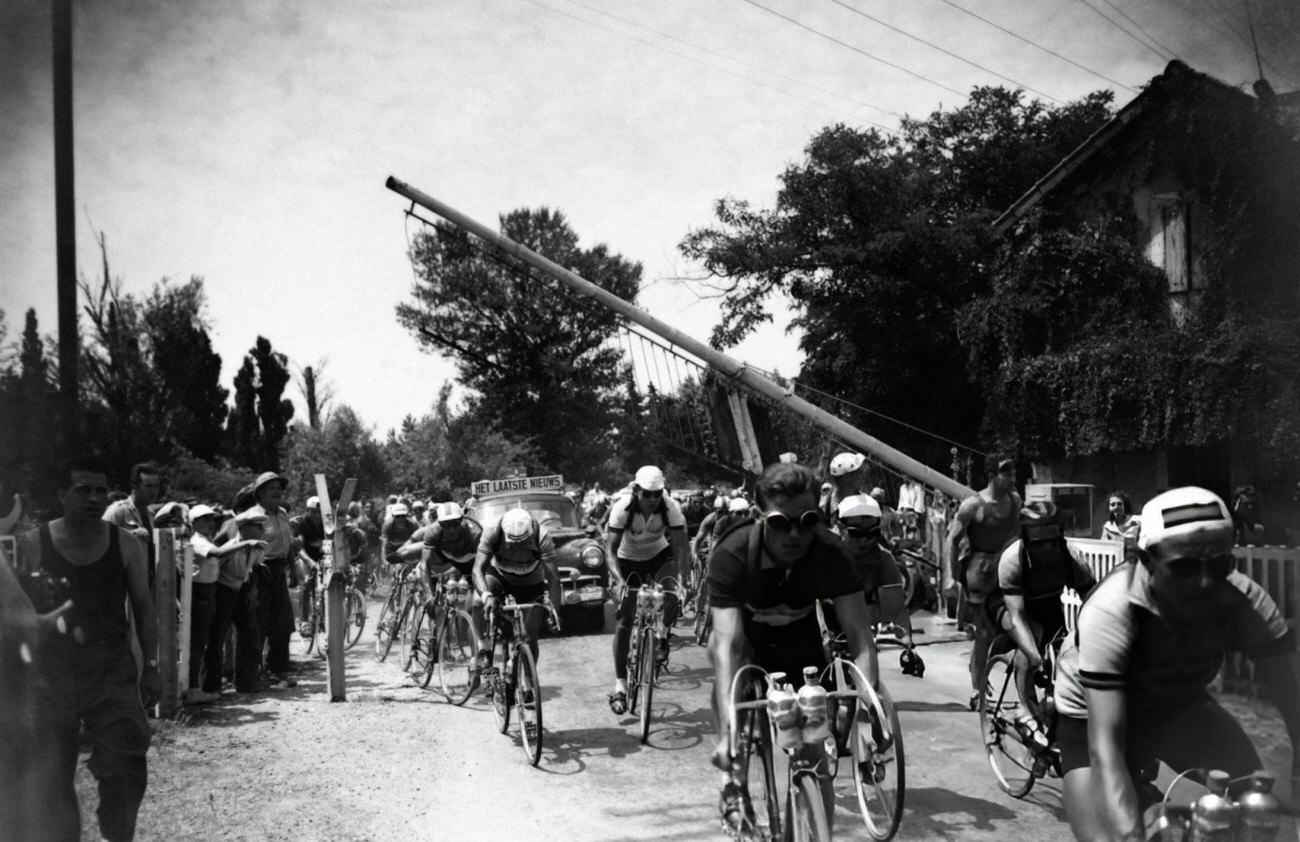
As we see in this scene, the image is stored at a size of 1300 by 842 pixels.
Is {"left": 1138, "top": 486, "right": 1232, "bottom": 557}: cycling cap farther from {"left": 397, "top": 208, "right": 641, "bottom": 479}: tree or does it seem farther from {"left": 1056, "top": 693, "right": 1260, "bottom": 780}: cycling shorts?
{"left": 397, "top": 208, "right": 641, "bottom": 479}: tree

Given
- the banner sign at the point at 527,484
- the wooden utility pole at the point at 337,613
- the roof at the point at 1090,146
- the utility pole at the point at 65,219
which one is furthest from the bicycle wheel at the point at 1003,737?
the roof at the point at 1090,146

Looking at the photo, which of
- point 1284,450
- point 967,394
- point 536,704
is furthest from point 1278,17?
point 967,394

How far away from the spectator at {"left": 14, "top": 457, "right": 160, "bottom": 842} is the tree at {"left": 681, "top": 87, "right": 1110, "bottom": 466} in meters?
20.8

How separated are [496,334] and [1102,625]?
5106 centimetres

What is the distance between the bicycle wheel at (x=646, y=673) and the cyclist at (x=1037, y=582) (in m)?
2.70

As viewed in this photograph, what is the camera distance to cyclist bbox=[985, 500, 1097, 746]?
17.6 ft

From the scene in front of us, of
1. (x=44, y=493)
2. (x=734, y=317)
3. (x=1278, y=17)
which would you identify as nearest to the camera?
(x=44, y=493)

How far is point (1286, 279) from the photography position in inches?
442

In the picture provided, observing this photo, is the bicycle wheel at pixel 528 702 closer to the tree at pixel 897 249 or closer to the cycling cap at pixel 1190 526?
the cycling cap at pixel 1190 526

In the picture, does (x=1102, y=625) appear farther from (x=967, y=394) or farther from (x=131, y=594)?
(x=967, y=394)

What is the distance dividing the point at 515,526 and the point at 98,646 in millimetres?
3523

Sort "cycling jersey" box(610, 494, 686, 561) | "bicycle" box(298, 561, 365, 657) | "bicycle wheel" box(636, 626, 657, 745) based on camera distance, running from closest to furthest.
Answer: "bicycle wheel" box(636, 626, 657, 745), "cycling jersey" box(610, 494, 686, 561), "bicycle" box(298, 561, 365, 657)

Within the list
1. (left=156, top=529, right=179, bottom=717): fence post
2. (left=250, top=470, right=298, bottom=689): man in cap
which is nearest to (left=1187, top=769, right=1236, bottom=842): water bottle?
(left=156, top=529, right=179, bottom=717): fence post

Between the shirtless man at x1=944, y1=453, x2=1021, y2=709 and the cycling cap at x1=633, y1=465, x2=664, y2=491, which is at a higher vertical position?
the cycling cap at x1=633, y1=465, x2=664, y2=491
